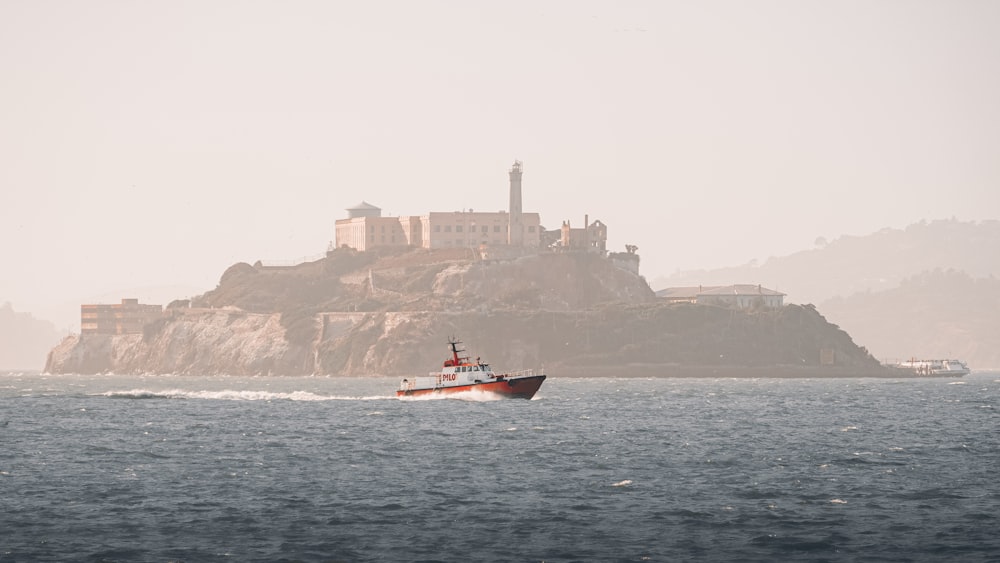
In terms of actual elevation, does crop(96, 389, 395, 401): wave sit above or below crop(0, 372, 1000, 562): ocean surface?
above

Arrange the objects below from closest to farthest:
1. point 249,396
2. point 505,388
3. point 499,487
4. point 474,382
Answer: point 499,487
point 474,382
point 505,388
point 249,396

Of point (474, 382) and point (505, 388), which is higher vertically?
point (474, 382)

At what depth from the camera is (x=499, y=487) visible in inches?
2697

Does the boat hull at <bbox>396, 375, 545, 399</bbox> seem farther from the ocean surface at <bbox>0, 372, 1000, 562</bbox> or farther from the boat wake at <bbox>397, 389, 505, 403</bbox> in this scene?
the ocean surface at <bbox>0, 372, 1000, 562</bbox>

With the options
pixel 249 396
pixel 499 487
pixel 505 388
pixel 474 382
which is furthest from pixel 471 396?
pixel 499 487

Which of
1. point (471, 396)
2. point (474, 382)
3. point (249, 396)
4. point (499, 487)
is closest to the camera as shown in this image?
point (499, 487)

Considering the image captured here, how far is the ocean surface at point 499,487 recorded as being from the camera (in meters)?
52.1

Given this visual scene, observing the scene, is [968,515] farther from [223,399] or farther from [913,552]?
[223,399]

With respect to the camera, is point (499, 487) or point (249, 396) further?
point (249, 396)

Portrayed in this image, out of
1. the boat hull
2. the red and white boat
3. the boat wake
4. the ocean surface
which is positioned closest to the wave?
the red and white boat

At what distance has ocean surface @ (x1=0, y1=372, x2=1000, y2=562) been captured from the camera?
2052 inches

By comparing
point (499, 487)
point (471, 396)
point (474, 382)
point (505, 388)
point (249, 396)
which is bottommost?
point (499, 487)

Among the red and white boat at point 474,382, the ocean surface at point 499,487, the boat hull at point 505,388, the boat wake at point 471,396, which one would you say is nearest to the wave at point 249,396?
the red and white boat at point 474,382

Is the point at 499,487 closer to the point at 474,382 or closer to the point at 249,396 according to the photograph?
the point at 474,382
